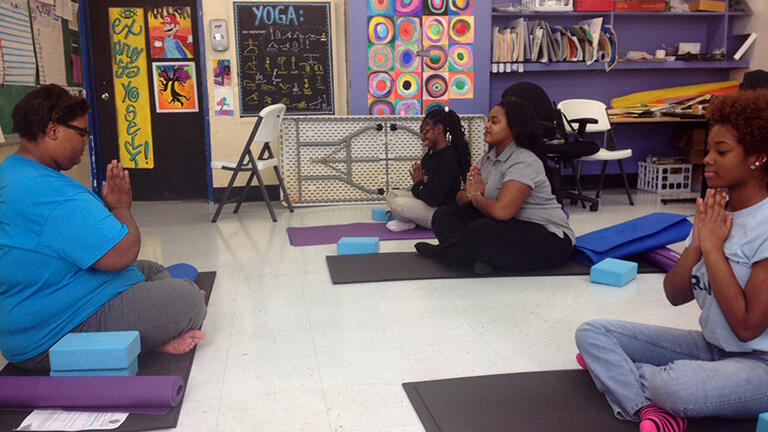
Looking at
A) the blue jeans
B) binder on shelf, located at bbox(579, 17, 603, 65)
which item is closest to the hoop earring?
the blue jeans

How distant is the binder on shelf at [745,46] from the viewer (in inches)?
251

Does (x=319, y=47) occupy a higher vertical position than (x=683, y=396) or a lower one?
higher

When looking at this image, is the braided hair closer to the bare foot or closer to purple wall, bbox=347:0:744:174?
purple wall, bbox=347:0:744:174

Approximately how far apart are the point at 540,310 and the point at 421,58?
369 cm

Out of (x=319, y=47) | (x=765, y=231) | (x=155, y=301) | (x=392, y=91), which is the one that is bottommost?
(x=155, y=301)

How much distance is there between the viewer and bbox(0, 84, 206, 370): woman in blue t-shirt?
6.30 ft

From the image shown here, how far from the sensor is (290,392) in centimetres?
205

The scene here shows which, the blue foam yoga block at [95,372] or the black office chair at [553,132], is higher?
the black office chair at [553,132]

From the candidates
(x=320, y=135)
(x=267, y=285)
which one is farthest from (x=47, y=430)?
(x=320, y=135)

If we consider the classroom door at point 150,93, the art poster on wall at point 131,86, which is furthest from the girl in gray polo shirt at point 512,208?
the art poster on wall at point 131,86

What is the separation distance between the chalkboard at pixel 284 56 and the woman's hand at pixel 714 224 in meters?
4.83

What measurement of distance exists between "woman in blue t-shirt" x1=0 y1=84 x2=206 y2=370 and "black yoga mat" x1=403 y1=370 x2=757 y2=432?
1.02m

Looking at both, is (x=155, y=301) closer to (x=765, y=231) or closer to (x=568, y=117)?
(x=765, y=231)

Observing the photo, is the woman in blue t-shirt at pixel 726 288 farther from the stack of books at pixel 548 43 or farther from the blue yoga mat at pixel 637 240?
the stack of books at pixel 548 43
